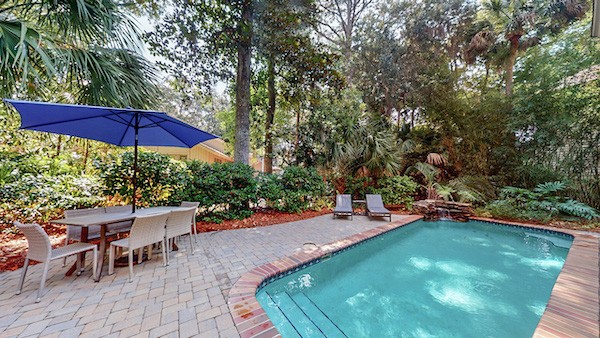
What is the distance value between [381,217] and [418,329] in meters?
4.92

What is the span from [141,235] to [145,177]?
8.96 feet

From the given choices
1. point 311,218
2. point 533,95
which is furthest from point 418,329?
point 533,95

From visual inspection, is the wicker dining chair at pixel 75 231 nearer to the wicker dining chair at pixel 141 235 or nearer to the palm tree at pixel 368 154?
the wicker dining chair at pixel 141 235

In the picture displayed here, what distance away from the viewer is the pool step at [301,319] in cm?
232

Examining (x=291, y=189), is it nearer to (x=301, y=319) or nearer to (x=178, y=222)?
(x=178, y=222)

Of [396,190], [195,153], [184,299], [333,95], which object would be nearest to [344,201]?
[396,190]

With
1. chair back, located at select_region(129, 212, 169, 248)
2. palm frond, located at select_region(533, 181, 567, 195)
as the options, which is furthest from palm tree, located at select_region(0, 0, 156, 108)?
palm frond, located at select_region(533, 181, 567, 195)

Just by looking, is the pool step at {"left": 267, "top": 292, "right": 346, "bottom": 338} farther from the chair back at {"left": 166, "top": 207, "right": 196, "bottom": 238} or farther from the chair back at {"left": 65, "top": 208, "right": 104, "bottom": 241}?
the chair back at {"left": 65, "top": 208, "right": 104, "bottom": 241}

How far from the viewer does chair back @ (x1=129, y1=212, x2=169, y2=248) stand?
2.84m

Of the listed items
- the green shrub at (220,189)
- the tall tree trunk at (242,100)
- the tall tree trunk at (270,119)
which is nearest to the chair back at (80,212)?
the green shrub at (220,189)

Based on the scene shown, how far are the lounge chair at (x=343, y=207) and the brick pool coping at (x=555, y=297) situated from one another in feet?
7.87

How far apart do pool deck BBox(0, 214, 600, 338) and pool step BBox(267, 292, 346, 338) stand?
34 centimetres

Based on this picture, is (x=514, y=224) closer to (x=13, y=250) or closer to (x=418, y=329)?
(x=418, y=329)

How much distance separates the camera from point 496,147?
8758 mm
